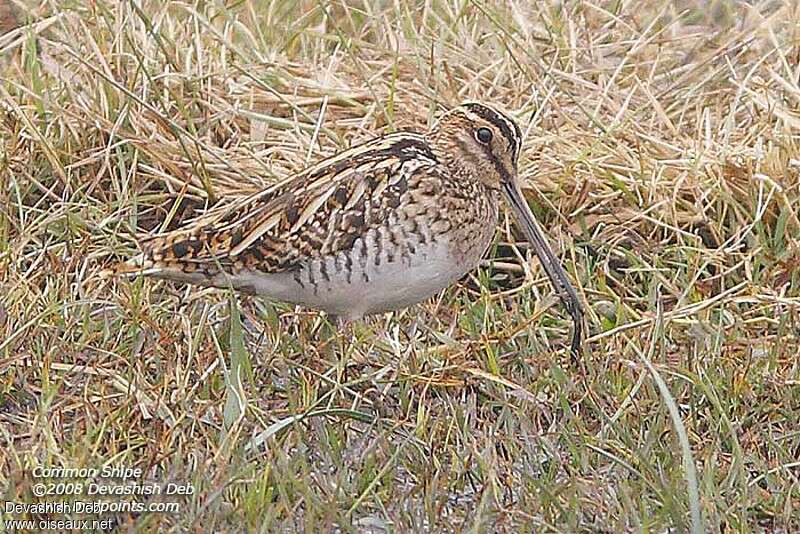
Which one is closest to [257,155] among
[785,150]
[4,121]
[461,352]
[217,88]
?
[217,88]

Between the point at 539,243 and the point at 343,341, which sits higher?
the point at 539,243

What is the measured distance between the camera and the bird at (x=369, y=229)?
396cm

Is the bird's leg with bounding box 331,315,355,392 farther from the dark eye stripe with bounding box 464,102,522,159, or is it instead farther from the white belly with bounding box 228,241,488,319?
the dark eye stripe with bounding box 464,102,522,159

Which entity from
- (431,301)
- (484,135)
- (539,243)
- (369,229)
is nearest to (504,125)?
(484,135)

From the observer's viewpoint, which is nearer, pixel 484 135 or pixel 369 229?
pixel 369 229

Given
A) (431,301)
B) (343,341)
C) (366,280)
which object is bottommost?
(431,301)

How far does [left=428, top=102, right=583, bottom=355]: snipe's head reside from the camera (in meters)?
4.18

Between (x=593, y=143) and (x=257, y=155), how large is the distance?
1033 millimetres

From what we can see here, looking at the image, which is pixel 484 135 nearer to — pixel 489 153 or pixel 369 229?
pixel 489 153

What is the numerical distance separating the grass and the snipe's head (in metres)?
0.13

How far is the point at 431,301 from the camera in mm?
4598

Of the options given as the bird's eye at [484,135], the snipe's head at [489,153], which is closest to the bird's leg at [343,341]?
the snipe's head at [489,153]

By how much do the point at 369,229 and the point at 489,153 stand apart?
1.43 feet

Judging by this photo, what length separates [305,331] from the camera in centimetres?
433
